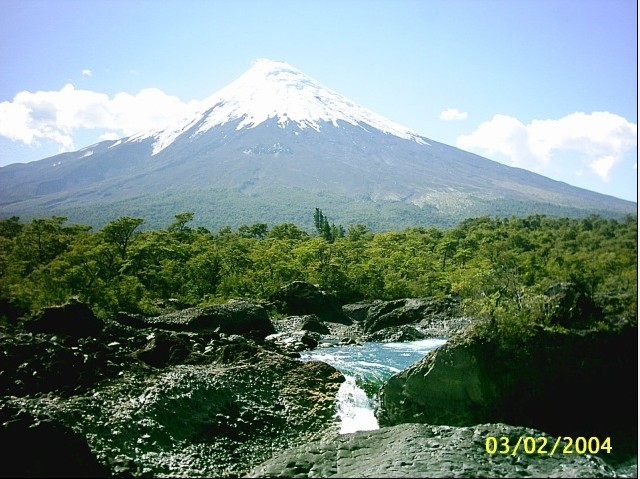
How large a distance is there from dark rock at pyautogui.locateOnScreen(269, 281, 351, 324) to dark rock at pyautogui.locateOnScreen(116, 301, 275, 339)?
620cm

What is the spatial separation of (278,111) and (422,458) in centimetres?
18050

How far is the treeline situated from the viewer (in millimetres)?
11664

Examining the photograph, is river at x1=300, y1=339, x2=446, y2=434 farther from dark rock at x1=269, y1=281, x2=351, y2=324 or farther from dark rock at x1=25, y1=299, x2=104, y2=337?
dark rock at x1=25, y1=299, x2=104, y2=337

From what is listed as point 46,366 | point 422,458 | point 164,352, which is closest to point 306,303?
point 164,352

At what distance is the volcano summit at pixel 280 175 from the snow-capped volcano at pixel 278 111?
1.83 feet

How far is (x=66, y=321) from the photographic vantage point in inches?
604

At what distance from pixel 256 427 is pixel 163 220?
9205 centimetres

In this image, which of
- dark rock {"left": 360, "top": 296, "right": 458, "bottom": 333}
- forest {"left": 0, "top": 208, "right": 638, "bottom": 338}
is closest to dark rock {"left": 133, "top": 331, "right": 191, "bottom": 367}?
forest {"left": 0, "top": 208, "right": 638, "bottom": 338}

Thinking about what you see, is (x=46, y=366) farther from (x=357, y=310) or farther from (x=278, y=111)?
(x=278, y=111)

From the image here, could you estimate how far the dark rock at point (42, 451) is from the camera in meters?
7.55

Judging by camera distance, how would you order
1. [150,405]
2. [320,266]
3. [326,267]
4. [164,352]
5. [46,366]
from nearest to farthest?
[150,405] < [46,366] < [164,352] < [326,267] < [320,266]

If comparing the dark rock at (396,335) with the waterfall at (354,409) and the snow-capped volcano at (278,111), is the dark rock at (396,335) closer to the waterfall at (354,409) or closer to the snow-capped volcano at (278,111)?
the waterfall at (354,409)

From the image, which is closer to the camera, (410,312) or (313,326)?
(313,326)

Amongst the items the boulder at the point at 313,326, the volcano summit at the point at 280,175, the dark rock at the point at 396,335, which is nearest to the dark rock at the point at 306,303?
the boulder at the point at 313,326
